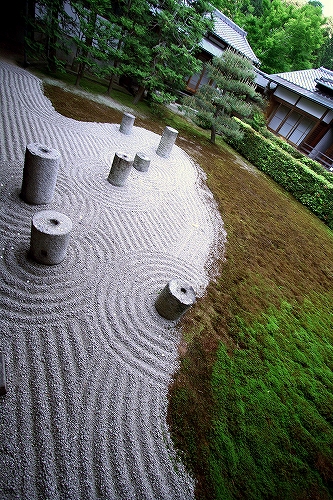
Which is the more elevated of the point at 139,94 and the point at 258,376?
the point at 139,94

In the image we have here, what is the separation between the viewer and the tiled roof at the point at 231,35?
18.8m

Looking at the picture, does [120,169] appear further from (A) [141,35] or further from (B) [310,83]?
(B) [310,83]

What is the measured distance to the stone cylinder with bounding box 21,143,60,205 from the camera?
4547 millimetres

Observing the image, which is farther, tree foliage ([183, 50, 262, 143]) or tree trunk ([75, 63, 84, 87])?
tree foliage ([183, 50, 262, 143])

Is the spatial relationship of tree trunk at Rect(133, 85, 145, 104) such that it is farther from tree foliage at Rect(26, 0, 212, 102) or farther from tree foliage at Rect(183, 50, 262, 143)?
tree foliage at Rect(183, 50, 262, 143)

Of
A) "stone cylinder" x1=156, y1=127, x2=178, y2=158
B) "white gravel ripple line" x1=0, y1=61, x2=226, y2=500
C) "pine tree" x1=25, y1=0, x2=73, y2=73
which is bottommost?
"white gravel ripple line" x1=0, y1=61, x2=226, y2=500

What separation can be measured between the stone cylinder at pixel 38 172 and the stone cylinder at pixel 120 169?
1899mm

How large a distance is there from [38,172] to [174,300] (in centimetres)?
337

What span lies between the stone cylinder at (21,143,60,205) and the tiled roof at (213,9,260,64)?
19920 millimetres

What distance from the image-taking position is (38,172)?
4.64 meters

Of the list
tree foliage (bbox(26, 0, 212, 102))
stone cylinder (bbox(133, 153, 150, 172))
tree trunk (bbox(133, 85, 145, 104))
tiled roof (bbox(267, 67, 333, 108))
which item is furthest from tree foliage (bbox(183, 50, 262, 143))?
tiled roof (bbox(267, 67, 333, 108))

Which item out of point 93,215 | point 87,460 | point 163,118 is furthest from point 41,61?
point 87,460

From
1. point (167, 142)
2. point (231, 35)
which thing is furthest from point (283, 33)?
point (167, 142)

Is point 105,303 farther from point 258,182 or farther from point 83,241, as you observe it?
point 258,182
